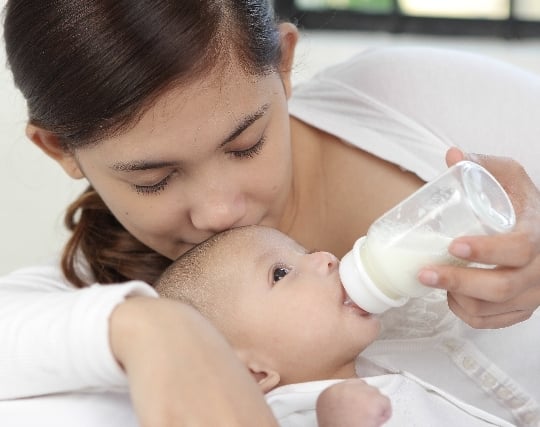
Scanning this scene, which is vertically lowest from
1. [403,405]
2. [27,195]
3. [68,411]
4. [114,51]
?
[27,195]

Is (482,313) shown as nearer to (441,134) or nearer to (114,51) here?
(441,134)

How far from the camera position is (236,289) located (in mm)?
1269

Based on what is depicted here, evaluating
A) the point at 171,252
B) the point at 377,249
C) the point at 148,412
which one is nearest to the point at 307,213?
the point at 171,252

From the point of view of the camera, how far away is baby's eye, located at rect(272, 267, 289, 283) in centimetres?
128

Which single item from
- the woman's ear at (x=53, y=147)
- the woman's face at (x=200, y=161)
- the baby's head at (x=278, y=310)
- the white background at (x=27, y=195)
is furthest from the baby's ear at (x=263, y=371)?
the white background at (x=27, y=195)

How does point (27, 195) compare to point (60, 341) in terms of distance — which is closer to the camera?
point (60, 341)

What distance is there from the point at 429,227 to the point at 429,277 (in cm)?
7

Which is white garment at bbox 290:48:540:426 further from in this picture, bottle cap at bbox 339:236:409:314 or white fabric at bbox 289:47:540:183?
bottle cap at bbox 339:236:409:314

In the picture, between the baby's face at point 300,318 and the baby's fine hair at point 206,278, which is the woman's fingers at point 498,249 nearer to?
the baby's face at point 300,318

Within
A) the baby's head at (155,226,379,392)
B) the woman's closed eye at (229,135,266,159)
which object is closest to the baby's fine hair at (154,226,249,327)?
the baby's head at (155,226,379,392)

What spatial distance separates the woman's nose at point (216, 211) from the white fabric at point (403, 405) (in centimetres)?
27

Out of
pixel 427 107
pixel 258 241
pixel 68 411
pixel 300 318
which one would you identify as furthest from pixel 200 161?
pixel 427 107

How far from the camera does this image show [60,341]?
981 mm

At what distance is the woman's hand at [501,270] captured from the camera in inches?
41.3
